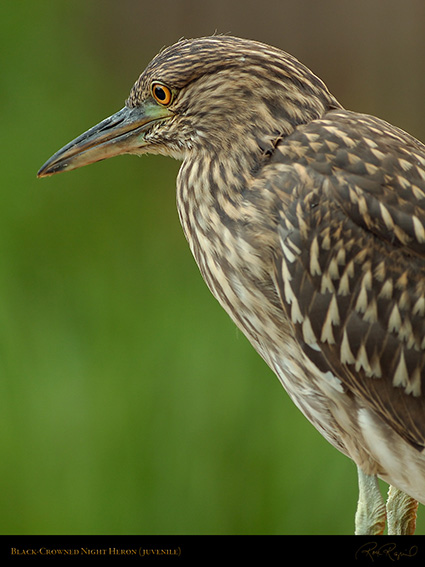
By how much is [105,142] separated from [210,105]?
33 centimetres

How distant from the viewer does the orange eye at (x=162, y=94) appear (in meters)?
2.18

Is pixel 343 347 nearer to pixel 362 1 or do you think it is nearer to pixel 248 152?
pixel 248 152

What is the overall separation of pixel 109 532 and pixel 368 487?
107 centimetres

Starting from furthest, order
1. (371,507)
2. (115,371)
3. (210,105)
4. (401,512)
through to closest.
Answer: (115,371) < (401,512) < (371,507) < (210,105)

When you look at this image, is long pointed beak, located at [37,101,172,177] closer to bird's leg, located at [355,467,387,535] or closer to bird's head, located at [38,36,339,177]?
bird's head, located at [38,36,339,177]

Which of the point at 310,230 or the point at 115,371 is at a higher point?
the point at 310,230

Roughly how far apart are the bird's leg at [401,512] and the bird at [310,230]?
0.31 meters

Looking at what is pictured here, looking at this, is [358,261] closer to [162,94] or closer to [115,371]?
[162,94]

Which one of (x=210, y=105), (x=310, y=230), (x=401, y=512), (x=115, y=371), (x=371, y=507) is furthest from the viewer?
(x=115, y=371)

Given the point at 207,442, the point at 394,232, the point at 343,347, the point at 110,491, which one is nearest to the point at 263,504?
the point at 207,442

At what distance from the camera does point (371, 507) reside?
2.27m

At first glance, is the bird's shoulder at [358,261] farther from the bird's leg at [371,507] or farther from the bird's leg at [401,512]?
the bird's leg at [401,512]
